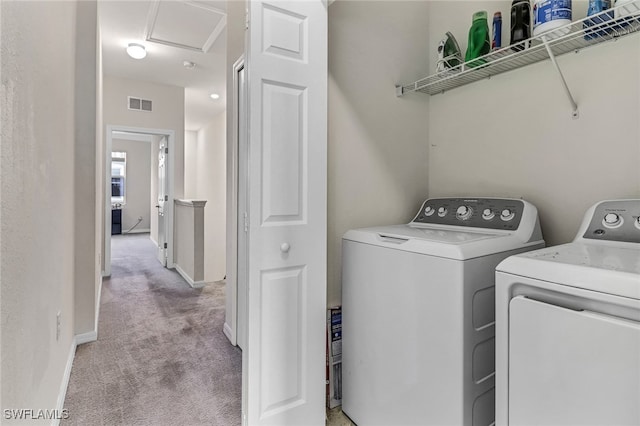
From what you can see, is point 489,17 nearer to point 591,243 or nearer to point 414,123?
point 414,123

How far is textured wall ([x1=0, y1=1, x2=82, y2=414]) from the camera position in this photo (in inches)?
34.9

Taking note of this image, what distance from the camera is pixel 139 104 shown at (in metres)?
4.84

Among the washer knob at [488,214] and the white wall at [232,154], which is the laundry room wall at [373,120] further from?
the white wall at [232,154]

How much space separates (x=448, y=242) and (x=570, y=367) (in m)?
Result: 0.49

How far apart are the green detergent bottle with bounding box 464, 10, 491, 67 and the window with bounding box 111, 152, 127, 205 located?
31.6 ft

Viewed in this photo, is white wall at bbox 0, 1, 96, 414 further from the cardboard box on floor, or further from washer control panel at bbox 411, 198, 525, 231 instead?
washer control panel at bbox 411, 198, 525, 231

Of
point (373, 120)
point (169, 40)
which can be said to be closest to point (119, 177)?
point (169, 40)

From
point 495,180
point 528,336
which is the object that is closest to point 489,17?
point 495,180

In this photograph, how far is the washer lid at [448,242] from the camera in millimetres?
1166

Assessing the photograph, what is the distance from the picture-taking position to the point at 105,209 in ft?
14.0

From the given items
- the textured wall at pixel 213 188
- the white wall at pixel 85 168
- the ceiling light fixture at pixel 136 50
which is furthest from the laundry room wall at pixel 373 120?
the textured wall at pixel 213 188

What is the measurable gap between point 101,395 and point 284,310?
1.23 meters

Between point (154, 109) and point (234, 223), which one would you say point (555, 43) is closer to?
point (234, 223)

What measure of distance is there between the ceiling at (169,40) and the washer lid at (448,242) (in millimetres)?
2598
